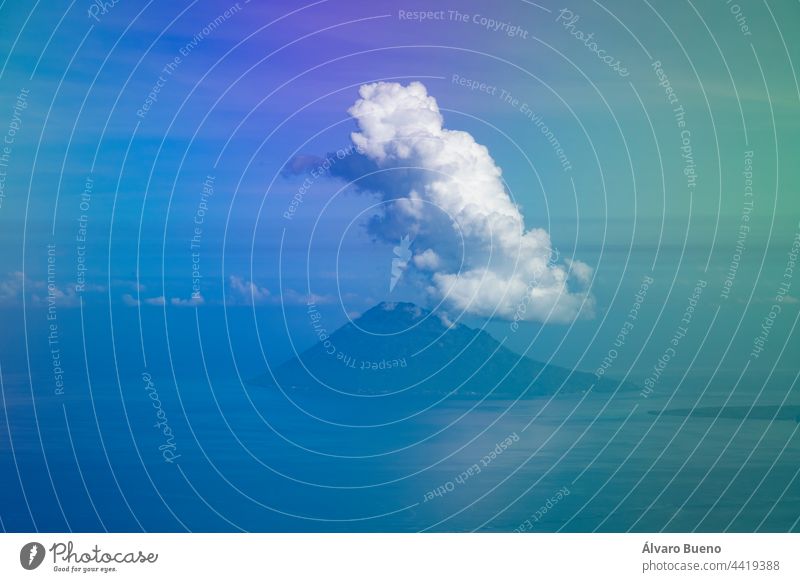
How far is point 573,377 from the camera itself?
22141 mm

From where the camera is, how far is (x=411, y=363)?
22.5 meters
